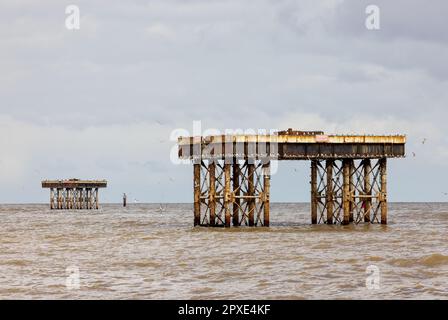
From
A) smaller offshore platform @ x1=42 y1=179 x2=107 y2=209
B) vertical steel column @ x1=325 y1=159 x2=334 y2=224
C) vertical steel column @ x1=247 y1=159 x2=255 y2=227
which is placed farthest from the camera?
smaller offshore platform @ x1=42 y1=179 x2=107 y2=209

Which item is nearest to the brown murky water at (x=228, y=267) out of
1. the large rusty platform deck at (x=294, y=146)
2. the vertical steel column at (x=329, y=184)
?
the large rusty platform deck at (x=294, y=146)

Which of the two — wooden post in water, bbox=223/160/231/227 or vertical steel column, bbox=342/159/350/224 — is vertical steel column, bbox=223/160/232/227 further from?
vertical steel column, bbox=342/159/350/224

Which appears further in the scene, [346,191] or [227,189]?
[346,191]

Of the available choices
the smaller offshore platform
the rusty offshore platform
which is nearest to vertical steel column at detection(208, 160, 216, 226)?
the rusty offshore platform

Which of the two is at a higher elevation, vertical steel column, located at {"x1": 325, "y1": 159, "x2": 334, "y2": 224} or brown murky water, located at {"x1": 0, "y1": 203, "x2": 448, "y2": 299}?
vertical steel column, located at {"x1": 325, "y1": 159, "x2": 334, "y2": 224}

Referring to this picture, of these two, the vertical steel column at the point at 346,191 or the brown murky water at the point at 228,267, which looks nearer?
the brown murky water at the point at 228,267

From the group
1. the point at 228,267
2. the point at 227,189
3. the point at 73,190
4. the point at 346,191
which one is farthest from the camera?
the point at 73,190

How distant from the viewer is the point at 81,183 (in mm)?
153750

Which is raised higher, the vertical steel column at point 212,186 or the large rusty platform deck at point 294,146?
the large rusty platform deck at point 294,146

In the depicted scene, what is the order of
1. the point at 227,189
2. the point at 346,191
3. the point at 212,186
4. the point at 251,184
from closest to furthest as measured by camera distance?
the point at 227,189 → the point at 212,186 → the point at 251,184 → the point at 346,191

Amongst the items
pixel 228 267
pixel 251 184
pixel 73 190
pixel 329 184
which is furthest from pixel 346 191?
pixel 73 190

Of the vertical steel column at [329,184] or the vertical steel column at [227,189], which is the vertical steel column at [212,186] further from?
the vertical steel column at [329,184]

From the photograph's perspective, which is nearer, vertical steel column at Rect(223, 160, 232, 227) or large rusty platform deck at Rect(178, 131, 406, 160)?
vertical steel column at Rect(223, 160, 232, 227)

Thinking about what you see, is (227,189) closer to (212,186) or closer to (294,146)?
(212,186)
